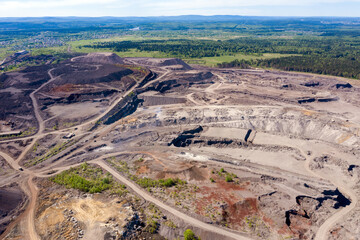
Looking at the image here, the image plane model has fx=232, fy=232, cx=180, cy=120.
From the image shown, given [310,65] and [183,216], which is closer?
[183,216]

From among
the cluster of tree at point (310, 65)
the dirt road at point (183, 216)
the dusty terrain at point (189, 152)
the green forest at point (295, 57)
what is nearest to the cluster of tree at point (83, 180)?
the dusty terrain at point (189, 152)

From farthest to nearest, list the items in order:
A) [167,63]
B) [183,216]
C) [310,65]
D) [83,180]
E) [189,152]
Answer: [167,63], [310,65], [189,152], [83,180], [183,216]

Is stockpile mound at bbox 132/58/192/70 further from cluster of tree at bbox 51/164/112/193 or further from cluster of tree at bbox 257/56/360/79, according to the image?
cluster of tree at bbox 51/164/112/193

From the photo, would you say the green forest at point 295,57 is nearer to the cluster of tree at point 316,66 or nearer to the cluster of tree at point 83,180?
the cluster of tree at point 316,66

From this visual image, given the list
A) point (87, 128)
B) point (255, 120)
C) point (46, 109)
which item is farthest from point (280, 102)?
point (46, 109)

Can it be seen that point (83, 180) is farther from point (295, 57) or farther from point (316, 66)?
point (295, 57)

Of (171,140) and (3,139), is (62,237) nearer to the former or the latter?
(171,140)

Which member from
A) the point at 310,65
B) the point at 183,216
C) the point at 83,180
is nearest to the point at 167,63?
the point at 310,65

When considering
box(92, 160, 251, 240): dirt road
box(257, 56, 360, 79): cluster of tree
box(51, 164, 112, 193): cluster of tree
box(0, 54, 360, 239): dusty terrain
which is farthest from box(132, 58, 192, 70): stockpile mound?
box(92, 160, 251, 240): dirt road

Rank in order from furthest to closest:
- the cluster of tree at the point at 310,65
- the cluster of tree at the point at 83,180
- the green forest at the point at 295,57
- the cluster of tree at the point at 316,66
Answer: the green forest at the point at 295,57
the cluster of tree at the point at 310,65
the cluster of tree at the point at 316,66
the cluster of tree at the point at 83,180
